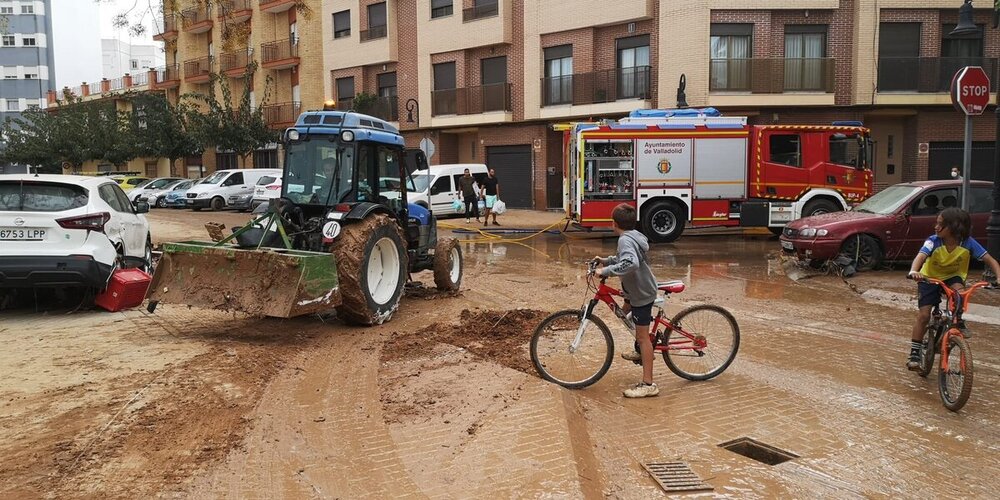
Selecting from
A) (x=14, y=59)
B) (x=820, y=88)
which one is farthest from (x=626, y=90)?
(x=14, y=59)

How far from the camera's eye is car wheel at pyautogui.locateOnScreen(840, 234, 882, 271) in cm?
1251

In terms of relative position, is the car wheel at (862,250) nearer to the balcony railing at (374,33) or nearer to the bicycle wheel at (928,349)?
the bicycle wheel at (928,349)

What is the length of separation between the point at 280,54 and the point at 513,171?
16.3 meters

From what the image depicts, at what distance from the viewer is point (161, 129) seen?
135 feet

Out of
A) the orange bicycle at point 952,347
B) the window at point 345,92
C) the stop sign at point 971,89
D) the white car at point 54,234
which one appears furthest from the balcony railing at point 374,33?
the orange bicycle at point 952,347

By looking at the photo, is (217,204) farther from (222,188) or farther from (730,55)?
(730,55)

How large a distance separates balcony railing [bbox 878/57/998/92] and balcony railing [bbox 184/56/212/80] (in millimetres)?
35495

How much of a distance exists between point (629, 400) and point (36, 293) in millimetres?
7572

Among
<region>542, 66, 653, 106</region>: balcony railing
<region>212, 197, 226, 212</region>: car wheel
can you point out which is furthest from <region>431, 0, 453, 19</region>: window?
<region>212, 197, 226, 212</region>: car wheel

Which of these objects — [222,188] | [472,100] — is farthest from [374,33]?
[222,188]

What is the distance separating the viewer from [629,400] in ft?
19.4

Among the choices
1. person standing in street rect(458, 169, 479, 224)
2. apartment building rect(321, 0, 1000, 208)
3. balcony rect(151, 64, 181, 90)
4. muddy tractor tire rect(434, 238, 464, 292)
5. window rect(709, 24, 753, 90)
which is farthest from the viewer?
balcony rect(151, 64, 181, 90)

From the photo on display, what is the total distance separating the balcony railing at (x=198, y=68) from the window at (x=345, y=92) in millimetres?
11849

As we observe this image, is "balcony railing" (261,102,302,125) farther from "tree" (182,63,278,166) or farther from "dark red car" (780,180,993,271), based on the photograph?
"dark red car" (780,180,993,271)
